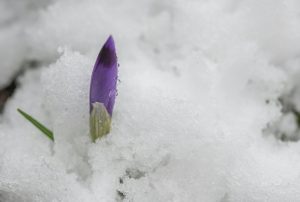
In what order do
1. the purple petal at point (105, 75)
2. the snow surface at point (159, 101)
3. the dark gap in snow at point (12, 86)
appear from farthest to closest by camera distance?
the dark gap in snow at point (12, 86) < the snow surface at point (159, 101) < the purple petal at point (105, 75)

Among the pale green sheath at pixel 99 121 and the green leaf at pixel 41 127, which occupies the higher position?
the pale green sheath at pixel 99 121

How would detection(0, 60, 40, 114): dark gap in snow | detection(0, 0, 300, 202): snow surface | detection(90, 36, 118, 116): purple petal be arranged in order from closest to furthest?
detection(90, 36, 118, 116): purple petal < detection(0, 0, 300, 202): snow surface < detection(0, 60, 40, 114): dark gap in snow

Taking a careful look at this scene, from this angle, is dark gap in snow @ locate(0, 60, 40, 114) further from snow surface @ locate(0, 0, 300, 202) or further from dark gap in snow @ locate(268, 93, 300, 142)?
dark gap in snow @ locate(268, 93, 300, 142)

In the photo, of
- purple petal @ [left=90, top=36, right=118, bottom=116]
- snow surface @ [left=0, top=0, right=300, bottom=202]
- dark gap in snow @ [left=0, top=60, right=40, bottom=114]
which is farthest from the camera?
dark gap in snow @ [left=0, top=60, right=40, bottom=114]

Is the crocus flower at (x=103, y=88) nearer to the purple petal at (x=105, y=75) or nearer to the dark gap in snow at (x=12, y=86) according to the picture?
the purple petal at (x=105, y=75)

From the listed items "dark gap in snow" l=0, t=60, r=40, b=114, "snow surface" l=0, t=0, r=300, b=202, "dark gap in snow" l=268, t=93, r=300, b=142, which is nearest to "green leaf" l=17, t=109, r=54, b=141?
"snow surface" l=0, t=0, r=300, b=202

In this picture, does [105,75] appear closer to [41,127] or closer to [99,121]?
[99,121]

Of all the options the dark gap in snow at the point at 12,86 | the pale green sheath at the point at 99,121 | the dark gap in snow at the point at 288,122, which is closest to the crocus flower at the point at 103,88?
the pale green sheath at the point at 99,121

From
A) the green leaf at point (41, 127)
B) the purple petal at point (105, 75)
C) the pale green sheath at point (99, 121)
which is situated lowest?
the green leaf at point (41, 127)
